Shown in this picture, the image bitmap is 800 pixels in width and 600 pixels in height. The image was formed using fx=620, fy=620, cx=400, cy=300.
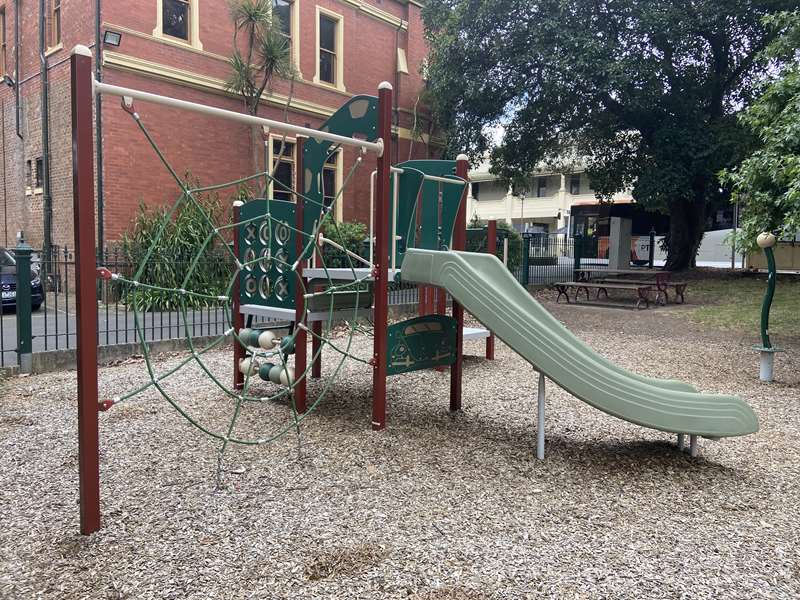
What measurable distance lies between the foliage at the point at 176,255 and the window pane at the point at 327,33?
6327 mm

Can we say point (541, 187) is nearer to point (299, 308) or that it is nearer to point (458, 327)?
point (458, 327)

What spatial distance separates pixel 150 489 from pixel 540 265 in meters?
14.9

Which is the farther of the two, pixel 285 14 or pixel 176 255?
pixel 285 14

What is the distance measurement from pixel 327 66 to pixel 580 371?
15.6m

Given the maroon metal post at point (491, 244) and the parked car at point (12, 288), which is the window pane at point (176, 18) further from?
the maroon metal post at point (491, 244)

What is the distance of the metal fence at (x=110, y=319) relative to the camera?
6.53 metres

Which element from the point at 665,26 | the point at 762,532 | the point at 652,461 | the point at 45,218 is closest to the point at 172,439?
the point at 652,461

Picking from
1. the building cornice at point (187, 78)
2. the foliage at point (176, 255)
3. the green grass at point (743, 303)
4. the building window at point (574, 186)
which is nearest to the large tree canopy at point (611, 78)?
the green grass at point (743, 303)

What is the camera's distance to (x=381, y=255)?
4062 millimetres

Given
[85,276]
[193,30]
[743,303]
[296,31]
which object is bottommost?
[743,303]

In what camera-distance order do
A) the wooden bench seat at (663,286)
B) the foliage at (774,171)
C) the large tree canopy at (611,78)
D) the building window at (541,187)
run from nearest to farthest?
the foliage at (774,171) < the wooden bench seat at (663,286) < the large tree canopy at (611,78) < the building window at (541,187)

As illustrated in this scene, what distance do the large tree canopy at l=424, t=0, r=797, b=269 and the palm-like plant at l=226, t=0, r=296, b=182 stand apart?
4237 mm

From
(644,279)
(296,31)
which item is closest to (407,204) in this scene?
(644,279)

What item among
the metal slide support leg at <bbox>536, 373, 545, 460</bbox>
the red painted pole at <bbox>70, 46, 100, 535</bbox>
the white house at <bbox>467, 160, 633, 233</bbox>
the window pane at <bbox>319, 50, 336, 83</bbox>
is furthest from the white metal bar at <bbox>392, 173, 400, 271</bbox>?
the white house at <bbox>467, 160, 633, 233</bbox>
